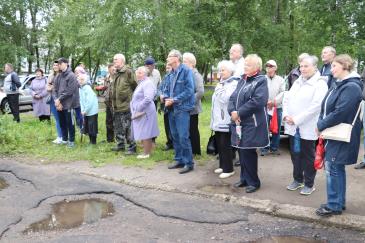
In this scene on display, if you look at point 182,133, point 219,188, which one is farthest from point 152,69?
point 219,188

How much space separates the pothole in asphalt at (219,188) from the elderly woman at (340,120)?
146 cm

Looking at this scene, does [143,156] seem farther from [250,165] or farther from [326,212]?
[326,212]

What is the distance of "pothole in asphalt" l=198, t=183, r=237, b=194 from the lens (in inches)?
245

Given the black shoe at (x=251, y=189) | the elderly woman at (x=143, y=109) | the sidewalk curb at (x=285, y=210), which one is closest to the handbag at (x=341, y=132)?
the sidewalk curb at (x=285, y=210)

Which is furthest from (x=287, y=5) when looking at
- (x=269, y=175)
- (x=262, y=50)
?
(x=269, y=175)

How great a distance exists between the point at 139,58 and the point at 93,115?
33.1ft

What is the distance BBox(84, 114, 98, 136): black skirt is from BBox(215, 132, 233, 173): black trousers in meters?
3.41

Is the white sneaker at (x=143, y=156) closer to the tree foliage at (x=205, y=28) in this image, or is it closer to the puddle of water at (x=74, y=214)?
the puddle of water at (x=74, y=214)

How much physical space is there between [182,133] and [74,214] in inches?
92.5

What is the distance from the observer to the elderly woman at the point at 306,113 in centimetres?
567

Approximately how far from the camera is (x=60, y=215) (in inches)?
217

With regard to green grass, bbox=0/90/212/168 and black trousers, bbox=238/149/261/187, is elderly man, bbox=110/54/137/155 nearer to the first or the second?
green grass, bbox=0/90/212/168

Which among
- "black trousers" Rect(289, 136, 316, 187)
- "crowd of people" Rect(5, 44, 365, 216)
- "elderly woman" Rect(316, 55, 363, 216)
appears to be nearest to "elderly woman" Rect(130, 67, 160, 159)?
"crowd of people" Rect(5, 44, 365, 216)

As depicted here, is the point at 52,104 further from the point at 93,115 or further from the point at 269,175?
the point at 269,175
